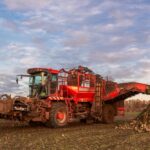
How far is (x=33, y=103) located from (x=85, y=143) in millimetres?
6752

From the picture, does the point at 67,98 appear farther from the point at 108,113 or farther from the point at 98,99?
the point at 108,113

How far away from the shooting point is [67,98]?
2130cm

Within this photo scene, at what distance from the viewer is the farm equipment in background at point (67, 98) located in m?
19.3

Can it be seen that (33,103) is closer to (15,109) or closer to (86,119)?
(15,109)

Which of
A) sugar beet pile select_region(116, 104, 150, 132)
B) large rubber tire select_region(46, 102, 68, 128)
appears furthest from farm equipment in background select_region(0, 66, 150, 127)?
sugar beet pile select_region(116, 104, 150, 132)

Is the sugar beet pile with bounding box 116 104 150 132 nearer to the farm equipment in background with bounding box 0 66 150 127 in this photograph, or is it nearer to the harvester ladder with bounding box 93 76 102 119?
the farm equipment in background with bounding box 0 66 150 127

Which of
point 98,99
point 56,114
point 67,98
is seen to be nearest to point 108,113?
point 98,99

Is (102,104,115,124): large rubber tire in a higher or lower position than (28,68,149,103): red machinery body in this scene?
Answer: lower

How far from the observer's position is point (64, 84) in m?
21.4

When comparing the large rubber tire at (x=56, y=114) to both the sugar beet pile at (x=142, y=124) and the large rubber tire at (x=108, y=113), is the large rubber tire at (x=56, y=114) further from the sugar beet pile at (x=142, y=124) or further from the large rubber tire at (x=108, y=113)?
the large rubber tire at (x=108, y=113)

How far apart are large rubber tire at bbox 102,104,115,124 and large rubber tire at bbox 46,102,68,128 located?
398 cm

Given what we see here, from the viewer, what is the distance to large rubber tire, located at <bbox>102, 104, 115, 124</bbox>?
24.1 metres

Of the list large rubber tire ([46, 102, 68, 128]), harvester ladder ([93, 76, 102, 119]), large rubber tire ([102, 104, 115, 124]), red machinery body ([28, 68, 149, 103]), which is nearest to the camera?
large rubber tire ([46, 102, 68, 128])

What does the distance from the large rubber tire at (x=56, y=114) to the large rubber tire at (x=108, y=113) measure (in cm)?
398
